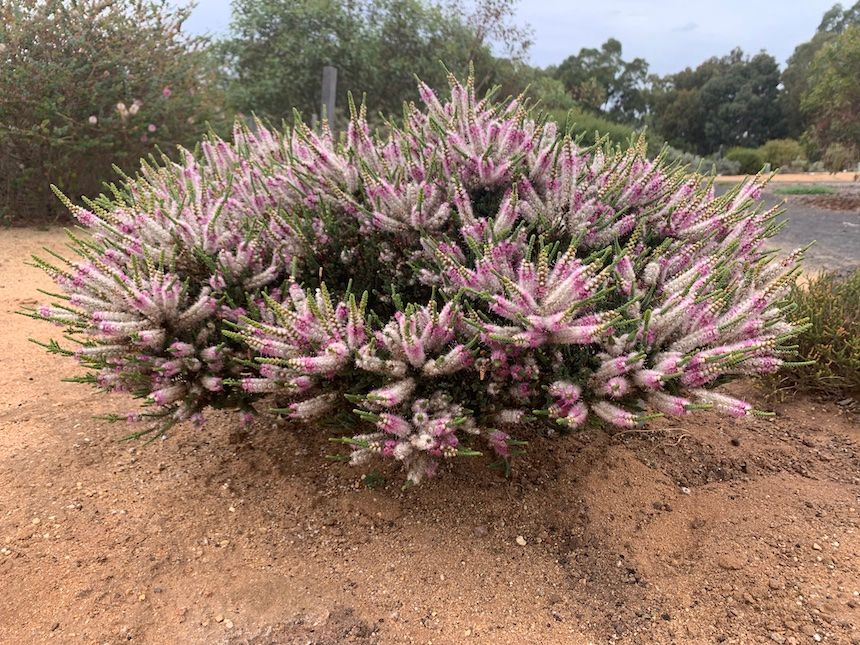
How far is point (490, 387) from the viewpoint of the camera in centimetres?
220

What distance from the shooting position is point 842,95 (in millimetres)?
24484

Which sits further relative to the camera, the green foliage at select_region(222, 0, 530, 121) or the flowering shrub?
the green foliage at select_region(222, 0, 530, 121)

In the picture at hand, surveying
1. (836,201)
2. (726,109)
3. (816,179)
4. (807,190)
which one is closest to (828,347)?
(836,201)

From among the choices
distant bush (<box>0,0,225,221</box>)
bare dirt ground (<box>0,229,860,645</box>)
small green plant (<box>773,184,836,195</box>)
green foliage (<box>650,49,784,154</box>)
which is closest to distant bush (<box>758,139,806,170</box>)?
green foliage (<box>650,49,784,154</box>)

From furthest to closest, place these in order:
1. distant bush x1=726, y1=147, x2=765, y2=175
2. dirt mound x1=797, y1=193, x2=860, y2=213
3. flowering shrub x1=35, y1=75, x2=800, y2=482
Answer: distant bush x1=726, y1=147, x2=765, y2=175
dirt mound x1=797, y1=193, x2=860, y2=213
flowering shrub x1=35, y1=75, x2=800, y2=482

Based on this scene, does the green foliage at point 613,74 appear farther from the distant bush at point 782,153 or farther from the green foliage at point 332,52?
the green foliage at point 332,52

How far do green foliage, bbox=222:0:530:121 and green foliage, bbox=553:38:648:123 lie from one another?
4155 cm

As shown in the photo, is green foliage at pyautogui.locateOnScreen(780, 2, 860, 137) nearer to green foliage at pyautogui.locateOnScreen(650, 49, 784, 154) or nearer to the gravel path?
green foliage at pyautogui.locateOnScreen(650, 49, 784, 154)

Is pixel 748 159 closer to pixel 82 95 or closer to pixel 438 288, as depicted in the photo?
pixel 82 95

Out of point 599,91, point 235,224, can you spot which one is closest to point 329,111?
point 235,224

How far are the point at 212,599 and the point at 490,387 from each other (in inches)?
50.9

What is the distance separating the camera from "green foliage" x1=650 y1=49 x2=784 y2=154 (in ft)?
159

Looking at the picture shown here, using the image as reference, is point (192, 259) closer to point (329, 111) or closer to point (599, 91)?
point (329, 111)

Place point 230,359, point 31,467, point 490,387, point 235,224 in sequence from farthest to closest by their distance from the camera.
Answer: point 31,467, point 235,224, point 230,359, point 490,387
